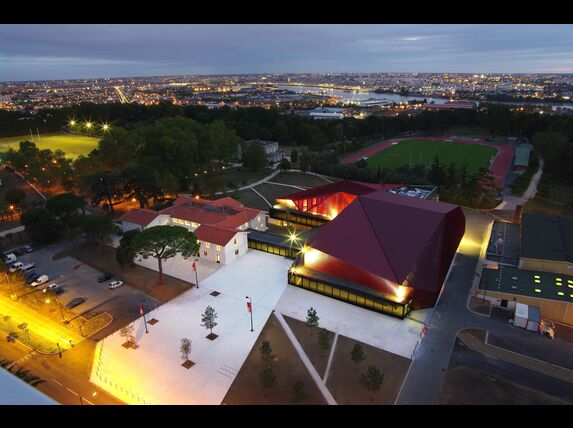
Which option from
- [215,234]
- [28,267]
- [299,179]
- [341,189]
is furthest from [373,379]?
[299,179]

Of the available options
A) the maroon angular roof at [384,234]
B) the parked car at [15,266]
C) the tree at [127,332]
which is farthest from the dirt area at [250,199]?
the parked car at [15,266]

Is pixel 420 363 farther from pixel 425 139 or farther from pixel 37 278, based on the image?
pixel 425 139

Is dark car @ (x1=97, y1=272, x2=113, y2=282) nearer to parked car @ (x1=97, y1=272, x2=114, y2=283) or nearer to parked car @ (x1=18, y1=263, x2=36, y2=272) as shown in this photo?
parked car @ (x1=97, y1=272, x2=114, y2=283)

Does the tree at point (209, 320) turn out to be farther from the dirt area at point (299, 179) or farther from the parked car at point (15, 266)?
the dirt area at point (299, 179)
